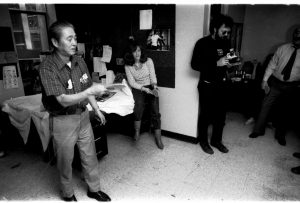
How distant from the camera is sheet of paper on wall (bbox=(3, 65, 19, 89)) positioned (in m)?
2.70

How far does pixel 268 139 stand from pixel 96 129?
2261 millimetres

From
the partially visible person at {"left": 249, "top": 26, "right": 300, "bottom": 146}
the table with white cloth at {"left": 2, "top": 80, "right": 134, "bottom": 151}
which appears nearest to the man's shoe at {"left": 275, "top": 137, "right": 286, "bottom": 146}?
the partially visible person at {"left": 249, "top": 26, "right": 300, "bottom": 146}

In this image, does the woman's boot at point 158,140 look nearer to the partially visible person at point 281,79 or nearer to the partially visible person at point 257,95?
the partially visible person at point 281,79

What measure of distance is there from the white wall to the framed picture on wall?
13cm

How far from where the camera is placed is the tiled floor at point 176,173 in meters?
1.99

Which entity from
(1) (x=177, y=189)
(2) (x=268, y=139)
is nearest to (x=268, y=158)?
(2) (x=268, y=139)

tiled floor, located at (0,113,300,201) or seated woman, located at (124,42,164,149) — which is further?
seated woman, located at (124,42,164,149)

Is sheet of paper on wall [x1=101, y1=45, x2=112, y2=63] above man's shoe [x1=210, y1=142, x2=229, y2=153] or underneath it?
above

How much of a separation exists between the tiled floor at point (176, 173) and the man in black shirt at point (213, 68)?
1.05ft

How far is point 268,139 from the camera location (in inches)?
117

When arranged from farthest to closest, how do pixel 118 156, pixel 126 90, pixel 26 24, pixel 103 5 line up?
pixel 103 5, pixel 26 24, pixel 118 156, pixel 126 90

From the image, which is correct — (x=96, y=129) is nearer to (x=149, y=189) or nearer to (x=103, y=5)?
(x=149, y=189)

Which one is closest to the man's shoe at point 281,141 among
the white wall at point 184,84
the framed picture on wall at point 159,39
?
the white wall at point 184,84

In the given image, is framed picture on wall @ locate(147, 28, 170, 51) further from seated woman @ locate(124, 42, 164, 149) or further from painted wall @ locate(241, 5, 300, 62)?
painted wall @ locate(241, 5, 300, 62)
